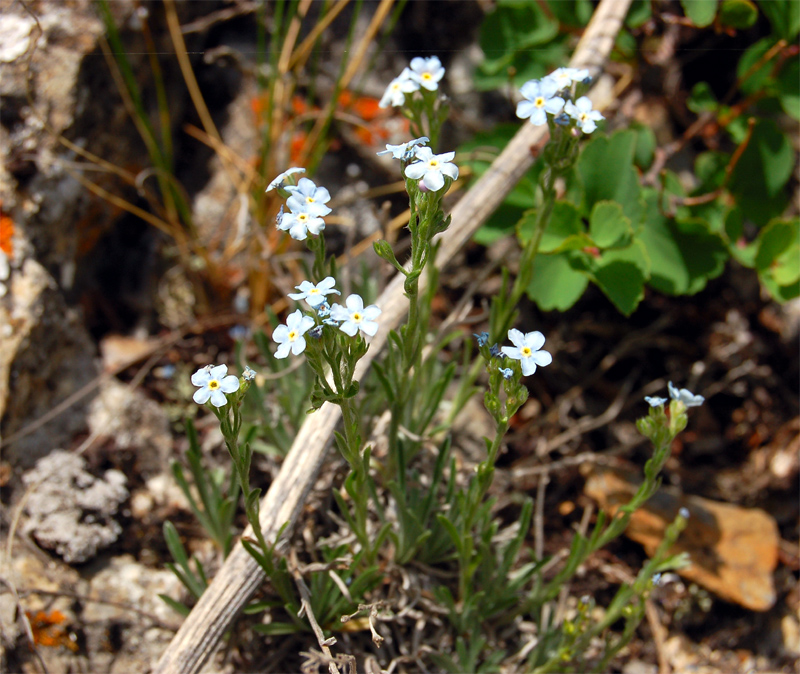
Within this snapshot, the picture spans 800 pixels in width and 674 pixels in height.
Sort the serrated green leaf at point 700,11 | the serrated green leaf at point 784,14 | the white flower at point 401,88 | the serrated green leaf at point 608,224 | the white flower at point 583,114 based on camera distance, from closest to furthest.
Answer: the white flower at point 583,114
the white flower at point 401,88
the serrated green leaf at point 608,224
the serrated green leaf at point 700,11
the serrated green leaf at point 784,14

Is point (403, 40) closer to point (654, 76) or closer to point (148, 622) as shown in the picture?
point (654, 76)

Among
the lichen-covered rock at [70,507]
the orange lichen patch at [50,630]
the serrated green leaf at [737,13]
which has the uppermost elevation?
the serrated green leaf at [737,13]

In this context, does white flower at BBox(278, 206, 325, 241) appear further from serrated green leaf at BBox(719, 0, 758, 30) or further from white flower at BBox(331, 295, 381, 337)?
serrated green leaf at BBox(719, 0, 758, 30)

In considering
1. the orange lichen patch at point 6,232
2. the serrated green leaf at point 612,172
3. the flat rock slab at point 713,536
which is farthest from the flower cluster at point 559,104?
the orange lichen patch at point 6,232

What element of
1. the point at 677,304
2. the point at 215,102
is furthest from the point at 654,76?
the point at 215,102

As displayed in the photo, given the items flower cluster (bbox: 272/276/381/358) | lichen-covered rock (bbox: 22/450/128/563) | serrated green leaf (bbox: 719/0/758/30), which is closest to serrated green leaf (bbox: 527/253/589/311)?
flower cluster (bbox: 272/276/381/358)

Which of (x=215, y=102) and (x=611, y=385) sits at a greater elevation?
(x=215, y=102)

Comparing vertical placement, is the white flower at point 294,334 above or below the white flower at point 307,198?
below

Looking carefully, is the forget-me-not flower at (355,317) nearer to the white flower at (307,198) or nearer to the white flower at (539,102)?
the white flower at (307,198)

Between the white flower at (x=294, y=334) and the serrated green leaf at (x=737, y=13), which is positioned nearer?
the white flower at (x=294, y=334)
